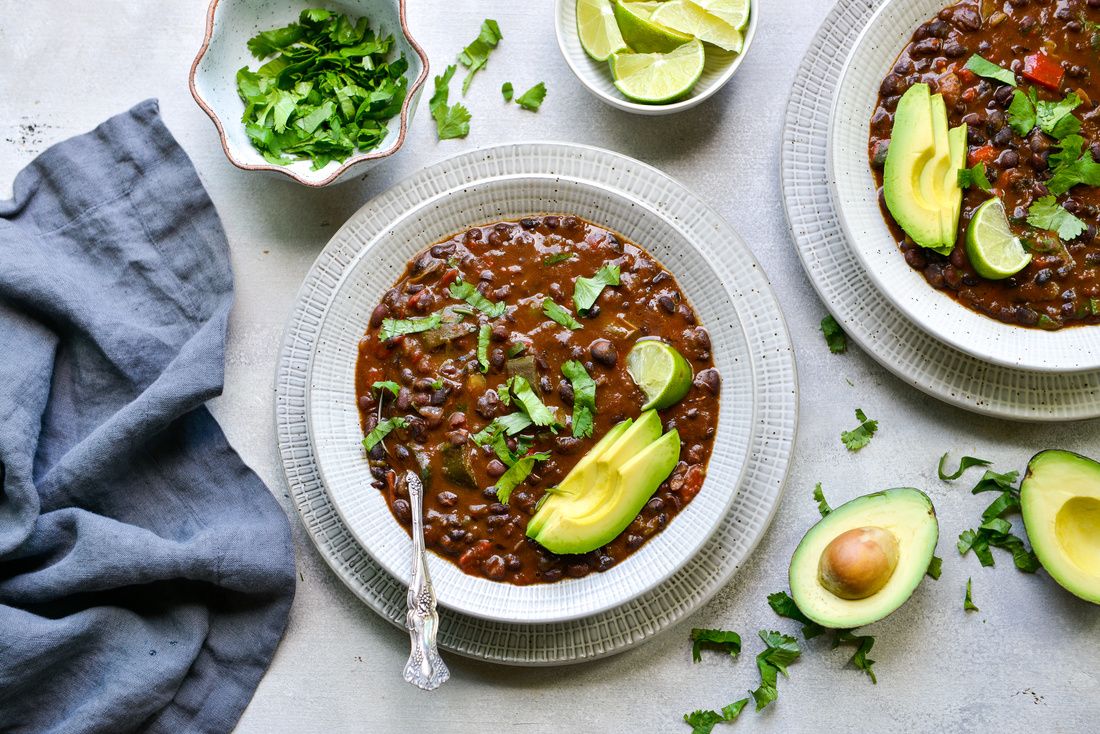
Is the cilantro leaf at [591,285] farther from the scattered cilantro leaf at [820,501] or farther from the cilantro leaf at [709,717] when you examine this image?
the cilantro leaf at [709,717]

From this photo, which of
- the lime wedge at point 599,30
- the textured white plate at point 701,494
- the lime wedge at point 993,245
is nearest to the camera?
the lime wedge at point 993,245

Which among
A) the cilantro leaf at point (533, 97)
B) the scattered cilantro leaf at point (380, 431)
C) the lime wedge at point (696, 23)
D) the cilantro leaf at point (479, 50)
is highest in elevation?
the lime wedge at point (696, 23)

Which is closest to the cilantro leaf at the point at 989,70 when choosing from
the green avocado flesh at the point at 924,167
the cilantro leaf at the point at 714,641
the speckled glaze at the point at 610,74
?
the green avocado flesh at the point at 924,167

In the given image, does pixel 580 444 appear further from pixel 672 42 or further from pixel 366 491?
pixel 672 42

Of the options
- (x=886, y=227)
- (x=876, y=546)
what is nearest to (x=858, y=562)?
(x=876, y=546)

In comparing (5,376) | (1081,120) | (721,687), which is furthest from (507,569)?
(1081,120)

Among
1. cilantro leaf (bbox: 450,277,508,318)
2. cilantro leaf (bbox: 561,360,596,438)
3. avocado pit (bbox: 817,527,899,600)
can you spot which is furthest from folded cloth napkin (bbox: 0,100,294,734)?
avocado pit (bbox: 817,527,899,600)
